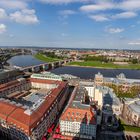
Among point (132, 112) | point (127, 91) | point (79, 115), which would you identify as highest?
point (79, 115)

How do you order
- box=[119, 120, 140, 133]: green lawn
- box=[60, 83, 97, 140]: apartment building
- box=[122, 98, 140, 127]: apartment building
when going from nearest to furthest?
1. box=[60, 83, 97, 140]: apartment building
2. box=[119, 120, 140, 133]: green lawn
3. box=[122, 98, 140, 127]: apartment building

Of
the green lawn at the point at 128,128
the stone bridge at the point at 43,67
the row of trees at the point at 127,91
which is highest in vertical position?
the stone bridge at the point at 43,67

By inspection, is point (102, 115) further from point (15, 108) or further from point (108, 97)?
point (15, 108)

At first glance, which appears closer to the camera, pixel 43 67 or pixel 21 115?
pixel 21 115

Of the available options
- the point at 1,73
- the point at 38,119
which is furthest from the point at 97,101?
the point at 1,73

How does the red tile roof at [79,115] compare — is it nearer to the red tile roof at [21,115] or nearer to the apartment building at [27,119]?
the apartment building at [27,119]

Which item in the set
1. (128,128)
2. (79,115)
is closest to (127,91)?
(128,128)

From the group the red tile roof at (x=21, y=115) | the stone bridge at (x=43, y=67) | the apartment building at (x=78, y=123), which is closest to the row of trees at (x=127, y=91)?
the apartment building at (x=78, y=123)

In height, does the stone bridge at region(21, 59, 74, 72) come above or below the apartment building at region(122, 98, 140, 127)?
above

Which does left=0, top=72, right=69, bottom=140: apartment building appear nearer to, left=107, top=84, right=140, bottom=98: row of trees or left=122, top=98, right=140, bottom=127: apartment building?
left=122, top=98, right=140, bottom=127: apartment building

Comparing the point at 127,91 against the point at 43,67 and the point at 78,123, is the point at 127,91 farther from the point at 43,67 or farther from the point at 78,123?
the point at 43,67

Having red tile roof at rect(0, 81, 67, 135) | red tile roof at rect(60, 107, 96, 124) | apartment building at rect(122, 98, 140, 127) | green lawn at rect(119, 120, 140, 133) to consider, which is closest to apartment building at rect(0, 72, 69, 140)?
red tile roof at rect(0, 81, 67, 135)
